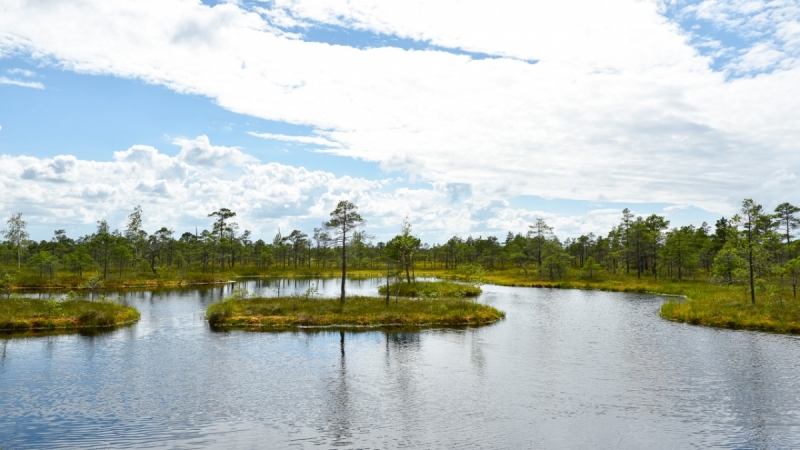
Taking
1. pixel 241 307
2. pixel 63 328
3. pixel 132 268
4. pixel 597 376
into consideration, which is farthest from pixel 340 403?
pixel 132 268

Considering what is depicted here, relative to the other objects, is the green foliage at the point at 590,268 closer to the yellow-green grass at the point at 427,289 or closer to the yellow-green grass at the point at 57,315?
the yellow-green grass at the point at 427,289

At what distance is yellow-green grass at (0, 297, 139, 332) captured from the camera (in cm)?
4503

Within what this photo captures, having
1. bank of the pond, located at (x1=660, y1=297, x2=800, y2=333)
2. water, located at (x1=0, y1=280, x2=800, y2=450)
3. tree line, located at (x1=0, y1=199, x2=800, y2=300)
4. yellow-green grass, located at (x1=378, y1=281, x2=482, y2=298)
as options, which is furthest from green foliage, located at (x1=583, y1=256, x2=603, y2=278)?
water, located at (x1=0, y1=280, x2=800, y2=450)

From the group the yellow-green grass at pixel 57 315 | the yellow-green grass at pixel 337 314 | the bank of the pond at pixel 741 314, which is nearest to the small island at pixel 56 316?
the yellow-green grass at pixel 57 315

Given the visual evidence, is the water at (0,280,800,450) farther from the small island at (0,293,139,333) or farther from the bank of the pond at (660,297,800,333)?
the small island at (0,293,139,333)

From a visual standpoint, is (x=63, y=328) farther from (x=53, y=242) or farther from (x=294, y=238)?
(x=53, y=242)

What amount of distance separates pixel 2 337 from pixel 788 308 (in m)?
74.6

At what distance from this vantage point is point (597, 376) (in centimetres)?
3130

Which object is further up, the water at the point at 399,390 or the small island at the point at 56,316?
the small island at the point at 56,316

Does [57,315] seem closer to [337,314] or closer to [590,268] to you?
[337,314]

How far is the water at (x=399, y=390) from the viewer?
69.2 ft

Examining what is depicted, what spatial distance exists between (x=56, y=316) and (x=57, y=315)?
233 millimetres

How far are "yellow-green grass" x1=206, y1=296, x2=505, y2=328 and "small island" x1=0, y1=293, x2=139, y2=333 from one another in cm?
941

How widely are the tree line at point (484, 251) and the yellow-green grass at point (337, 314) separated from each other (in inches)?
305
